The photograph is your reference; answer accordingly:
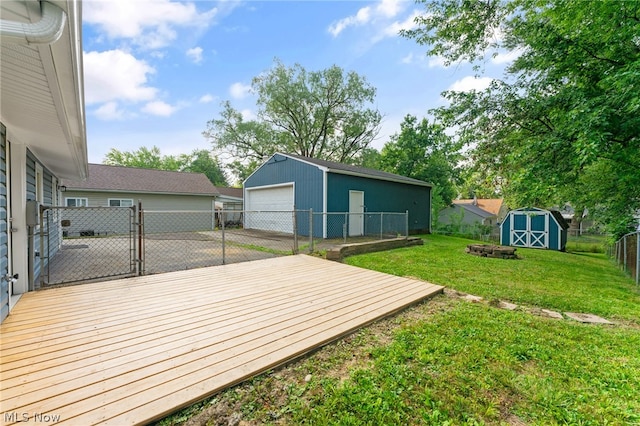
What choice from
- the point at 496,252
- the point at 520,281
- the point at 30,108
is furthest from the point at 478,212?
the point at 30,108

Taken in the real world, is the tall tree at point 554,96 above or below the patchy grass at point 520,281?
above

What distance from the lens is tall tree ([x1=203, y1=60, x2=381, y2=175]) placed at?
72.7ft

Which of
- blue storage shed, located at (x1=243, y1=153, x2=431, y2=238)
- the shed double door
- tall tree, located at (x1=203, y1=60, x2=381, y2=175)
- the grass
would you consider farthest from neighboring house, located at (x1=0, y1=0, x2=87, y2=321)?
tall tree, located at (x1=203, y1=60, x2=381, y2=175)

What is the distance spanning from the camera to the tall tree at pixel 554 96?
5316 mm

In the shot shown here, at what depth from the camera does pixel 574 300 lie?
449cm

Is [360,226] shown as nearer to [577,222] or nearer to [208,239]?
[208,239]

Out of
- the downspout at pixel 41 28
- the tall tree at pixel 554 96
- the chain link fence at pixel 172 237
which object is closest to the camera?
the downspout at pixel 41 28

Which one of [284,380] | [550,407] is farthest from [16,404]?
[550,407]

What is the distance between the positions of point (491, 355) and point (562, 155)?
6.50 meters

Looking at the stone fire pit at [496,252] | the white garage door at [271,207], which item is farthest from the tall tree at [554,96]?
the white garage door at [271,207]

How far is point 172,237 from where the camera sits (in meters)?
12.1

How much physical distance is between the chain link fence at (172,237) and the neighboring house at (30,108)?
11.5 inches

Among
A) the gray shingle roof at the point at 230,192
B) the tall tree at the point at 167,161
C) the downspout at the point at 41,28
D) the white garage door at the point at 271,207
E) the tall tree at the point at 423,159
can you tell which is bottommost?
the white garage door at the point at 271,207

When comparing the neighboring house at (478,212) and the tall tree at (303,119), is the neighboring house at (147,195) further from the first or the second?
the neighboring house at (478,212)
